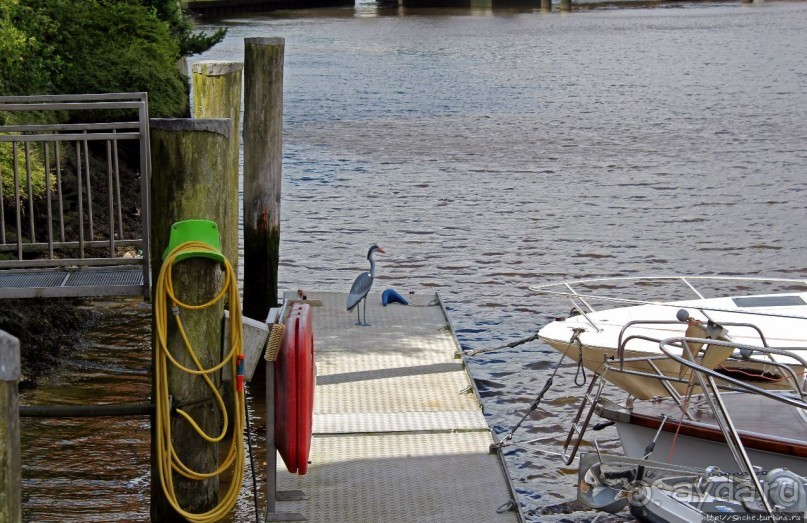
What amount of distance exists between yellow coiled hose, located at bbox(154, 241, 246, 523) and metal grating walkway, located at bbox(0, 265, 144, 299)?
1242 mm

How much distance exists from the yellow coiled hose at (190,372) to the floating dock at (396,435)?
737 mm

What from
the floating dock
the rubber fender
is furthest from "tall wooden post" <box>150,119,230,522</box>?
the floating dock

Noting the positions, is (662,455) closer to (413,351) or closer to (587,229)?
(413,351)

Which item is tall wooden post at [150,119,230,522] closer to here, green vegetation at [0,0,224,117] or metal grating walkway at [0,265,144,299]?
metal grating walkway at [0,265,144,299]

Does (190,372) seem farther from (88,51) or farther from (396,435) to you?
(88,51)

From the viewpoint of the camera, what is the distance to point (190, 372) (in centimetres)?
686

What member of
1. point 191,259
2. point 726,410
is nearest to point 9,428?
point 191,259

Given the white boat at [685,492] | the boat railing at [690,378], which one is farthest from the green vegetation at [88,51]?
the white boat at [685,492]

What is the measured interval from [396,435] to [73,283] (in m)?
2.65

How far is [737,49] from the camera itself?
2335 inches

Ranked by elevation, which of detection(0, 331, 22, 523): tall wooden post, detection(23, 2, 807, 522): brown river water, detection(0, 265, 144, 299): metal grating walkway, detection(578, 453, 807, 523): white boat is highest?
detection(0, 331, 22, 523): tall wooden post

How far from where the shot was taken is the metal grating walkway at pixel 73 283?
7.91m

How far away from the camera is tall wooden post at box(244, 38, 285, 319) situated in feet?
37.6

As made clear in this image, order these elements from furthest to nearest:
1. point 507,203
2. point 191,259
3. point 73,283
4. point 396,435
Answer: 1. point 507,203
2. point 396,435
3. point 73,283
4. point 191,259
